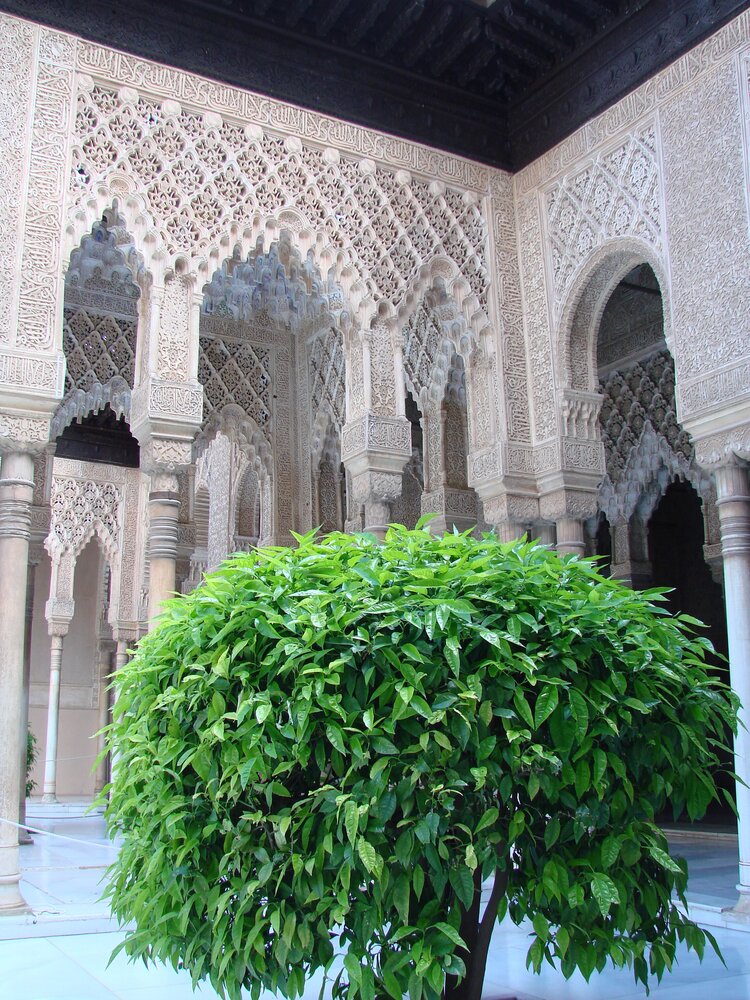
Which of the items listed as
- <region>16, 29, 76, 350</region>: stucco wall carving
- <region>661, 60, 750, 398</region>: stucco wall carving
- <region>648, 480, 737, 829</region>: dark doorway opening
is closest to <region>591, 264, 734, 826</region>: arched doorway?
<region>648, 480, 737, 829</region>: dark doorway opening

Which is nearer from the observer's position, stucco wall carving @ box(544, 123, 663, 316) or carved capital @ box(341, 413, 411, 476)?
stucco wall carving @ box(544, 123, 663, 316)

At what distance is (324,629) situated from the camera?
8.87ft

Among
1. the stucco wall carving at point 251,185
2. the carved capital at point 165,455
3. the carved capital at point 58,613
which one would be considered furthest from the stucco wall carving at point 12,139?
the carved capital at point 58,613

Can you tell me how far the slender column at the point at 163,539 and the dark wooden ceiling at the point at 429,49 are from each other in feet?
9.86

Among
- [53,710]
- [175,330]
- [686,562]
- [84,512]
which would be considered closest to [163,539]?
[175,330]

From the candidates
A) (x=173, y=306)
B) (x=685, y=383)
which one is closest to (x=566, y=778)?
(x=685, y=383)

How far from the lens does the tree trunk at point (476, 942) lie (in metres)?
2.97

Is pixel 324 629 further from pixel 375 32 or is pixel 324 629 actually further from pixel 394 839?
pixel 375 32

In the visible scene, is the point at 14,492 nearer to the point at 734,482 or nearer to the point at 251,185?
the point at 251,185

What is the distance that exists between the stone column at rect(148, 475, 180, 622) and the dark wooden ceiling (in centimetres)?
292

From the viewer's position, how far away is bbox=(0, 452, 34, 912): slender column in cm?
563

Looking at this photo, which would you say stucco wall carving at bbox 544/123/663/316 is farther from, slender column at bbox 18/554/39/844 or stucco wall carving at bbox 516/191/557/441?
slender column at bbox 18/554/39/844

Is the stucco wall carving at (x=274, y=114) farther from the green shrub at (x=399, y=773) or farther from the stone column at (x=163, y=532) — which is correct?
the green shrub at (x=399, y=773)

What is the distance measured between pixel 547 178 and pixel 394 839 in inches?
256
